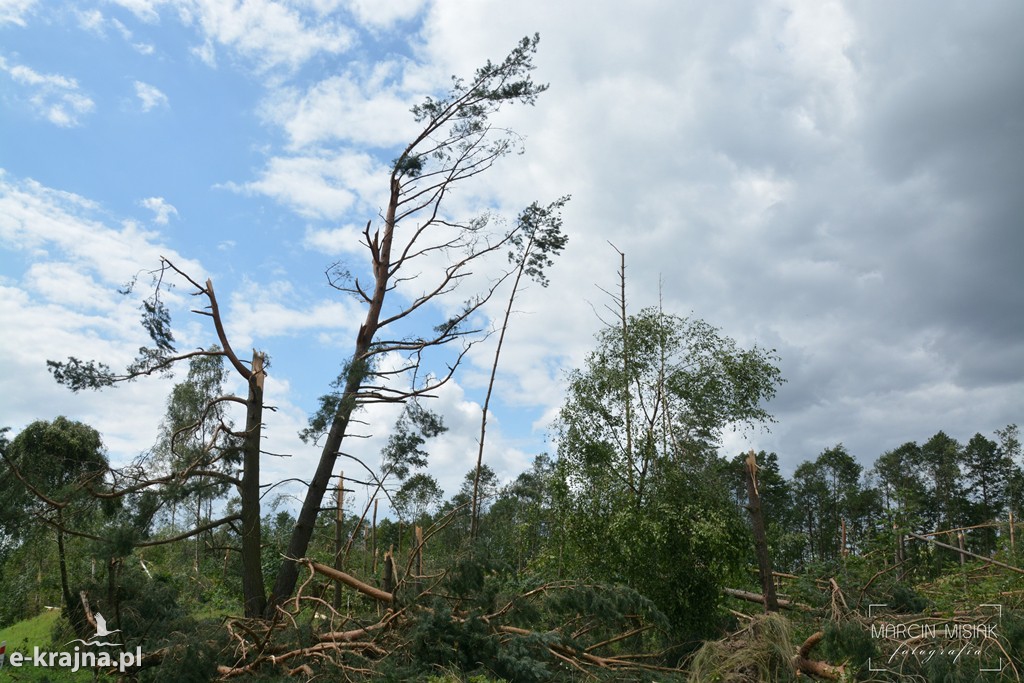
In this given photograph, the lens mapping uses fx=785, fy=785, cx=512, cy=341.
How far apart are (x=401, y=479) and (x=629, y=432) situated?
10.7ft

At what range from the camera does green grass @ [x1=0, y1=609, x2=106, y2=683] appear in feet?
24.4

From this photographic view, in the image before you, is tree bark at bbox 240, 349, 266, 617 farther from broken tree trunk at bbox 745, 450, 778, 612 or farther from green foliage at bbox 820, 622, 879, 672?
green foliage at bbox 820, 622, 879, 672

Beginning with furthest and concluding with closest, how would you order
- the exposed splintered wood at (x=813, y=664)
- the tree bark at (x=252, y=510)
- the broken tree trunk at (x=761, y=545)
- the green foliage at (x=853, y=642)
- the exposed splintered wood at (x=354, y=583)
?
the tree bark at (x=252, y=510) → the broken tree trunk at (x=761, y=545) → the exposed splintered wood at (x=354, y=583) → the exposed splintered wood at (x=813, y=664) → the green foliage at (x=853, y=642)

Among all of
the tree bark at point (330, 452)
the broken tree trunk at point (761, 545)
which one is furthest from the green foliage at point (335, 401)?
the broken tree trunk at point (761, 545)

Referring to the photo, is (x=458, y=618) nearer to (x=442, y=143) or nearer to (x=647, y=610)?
(x=647, y=610)

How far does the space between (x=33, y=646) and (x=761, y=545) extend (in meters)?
Answer: 8.25

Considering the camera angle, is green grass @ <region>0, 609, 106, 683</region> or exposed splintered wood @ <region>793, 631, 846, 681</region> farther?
green grass @ <region>0, 609, 106, 683</region>

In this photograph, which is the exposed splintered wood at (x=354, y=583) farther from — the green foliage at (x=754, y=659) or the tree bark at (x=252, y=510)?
the green foliage at (x=754, y=659)

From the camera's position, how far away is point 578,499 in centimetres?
999

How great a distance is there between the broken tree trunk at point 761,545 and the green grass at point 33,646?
6446 mm

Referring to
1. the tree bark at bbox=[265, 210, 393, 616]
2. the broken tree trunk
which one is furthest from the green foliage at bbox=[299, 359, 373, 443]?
the broken tree trunk

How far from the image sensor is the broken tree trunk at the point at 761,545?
8133 mm

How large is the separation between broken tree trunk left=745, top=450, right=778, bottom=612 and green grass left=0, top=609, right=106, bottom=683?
6.45m

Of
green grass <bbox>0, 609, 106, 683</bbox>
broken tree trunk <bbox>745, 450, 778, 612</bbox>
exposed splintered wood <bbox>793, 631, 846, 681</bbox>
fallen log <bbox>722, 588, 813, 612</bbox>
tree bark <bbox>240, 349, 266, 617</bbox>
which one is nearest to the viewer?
exposed splintered wood <bbox>793, 631, 846, 681</bbox>
